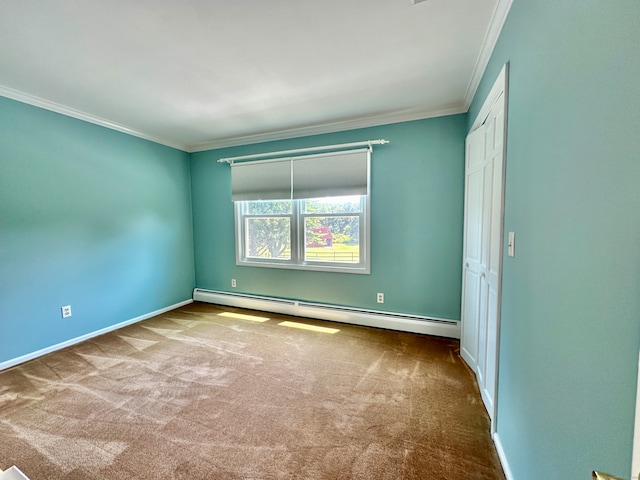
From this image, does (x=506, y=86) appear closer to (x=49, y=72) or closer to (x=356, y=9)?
(x=356, y=9)

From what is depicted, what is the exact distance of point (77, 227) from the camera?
2.88 m

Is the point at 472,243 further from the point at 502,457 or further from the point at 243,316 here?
the point at 243,316

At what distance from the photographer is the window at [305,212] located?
327cm

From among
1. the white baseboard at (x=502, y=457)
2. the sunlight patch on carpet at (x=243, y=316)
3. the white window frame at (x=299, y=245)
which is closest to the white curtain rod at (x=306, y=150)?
the white window frame at (x=299, y=245)

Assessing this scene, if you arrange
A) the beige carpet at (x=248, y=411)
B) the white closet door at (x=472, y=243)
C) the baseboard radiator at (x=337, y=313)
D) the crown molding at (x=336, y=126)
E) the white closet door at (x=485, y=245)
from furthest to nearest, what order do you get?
the baseboard radiator at (x=337, y=313) < the crown molding at (x=336, y=126) < the white closet door at (x=472, y=243) < the white closet door at (x=485, y=245) < the beige carpet at (x=248, y=411)

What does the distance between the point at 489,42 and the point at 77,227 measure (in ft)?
13.7

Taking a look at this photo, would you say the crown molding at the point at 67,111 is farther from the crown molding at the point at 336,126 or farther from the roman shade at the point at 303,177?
the roman shade at the point at 303,177

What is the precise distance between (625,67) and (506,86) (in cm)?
102

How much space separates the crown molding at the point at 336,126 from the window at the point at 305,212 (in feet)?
1.06

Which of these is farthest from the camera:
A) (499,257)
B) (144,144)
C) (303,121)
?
(144,144)

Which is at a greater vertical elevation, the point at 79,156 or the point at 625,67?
the point at 79,156

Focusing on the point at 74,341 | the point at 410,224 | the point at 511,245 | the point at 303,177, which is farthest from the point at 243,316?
the point at 511,245

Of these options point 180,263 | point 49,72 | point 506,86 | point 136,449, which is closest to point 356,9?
point 506,86

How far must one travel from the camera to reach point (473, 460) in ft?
4.68
